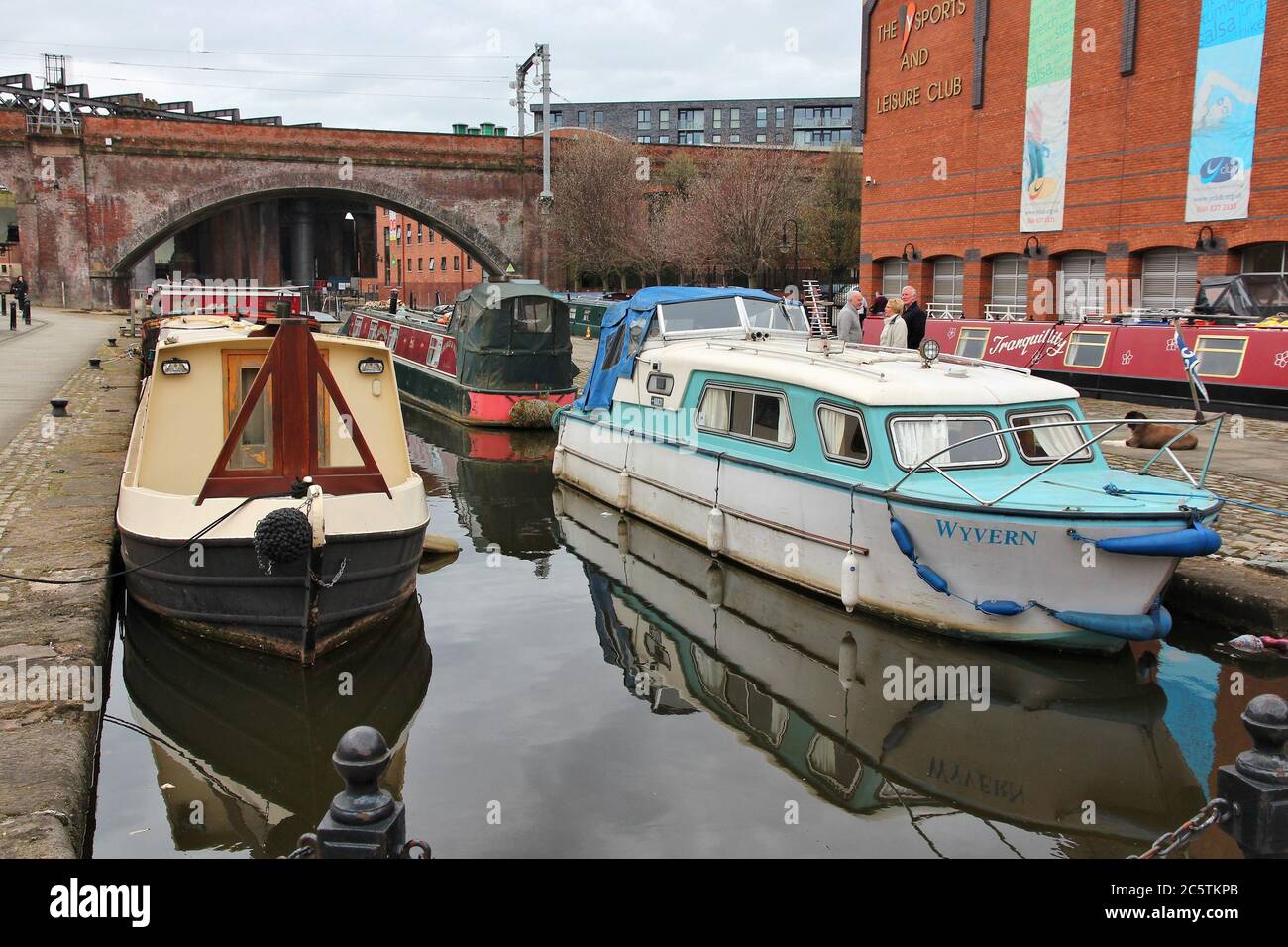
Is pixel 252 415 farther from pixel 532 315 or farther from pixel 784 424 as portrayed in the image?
pixel 532 315

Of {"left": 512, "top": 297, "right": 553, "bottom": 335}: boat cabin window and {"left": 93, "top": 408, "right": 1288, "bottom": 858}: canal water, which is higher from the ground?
{"left": 512, "top": 297, "right": 553, "bottom": 335}: boat cabin window

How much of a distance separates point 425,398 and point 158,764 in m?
17.2

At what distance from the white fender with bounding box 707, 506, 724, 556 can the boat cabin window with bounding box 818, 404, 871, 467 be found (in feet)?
5.56

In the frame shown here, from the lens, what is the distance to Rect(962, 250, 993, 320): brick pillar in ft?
107

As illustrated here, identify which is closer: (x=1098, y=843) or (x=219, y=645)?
(x=1098, y=843)

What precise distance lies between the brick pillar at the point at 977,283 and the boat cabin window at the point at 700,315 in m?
21.1

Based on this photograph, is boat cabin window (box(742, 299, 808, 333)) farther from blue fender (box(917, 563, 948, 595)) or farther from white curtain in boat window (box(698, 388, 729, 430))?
blue fender (box(917, 563, 948, 595))

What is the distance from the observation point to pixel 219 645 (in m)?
8.43

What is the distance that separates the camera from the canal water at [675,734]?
604cm

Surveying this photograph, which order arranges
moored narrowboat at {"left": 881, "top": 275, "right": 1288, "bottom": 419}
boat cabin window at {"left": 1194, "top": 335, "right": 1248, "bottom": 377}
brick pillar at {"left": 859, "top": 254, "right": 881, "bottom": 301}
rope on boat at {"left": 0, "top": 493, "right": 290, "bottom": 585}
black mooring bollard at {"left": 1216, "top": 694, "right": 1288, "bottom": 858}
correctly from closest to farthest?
1. black mooring bollard at {"left": 1216, "top": 694, "right": 1288, "bottom": 858}
2. rope on boat at {"left": 0, "top": 493, "right": 290, "bottom": 585}
3. moored narrowboat at {"left": 881, "top": 275, "right": 1288, "bottom": 419}
4. boat cabin window at {"left": 1194, "top": 335, "right": 1248, "bottom": 377}
5. brick pillar at {"left": 859, "top": 254, "right": 881, "bottom": 301}

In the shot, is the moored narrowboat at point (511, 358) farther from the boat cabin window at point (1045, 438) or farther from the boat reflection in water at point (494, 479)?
the boat cabin window at point (1045, 438)

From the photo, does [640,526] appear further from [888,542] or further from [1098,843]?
[1098,843]

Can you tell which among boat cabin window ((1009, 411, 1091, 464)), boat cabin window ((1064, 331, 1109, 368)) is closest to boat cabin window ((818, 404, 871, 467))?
boat cabin window ((1009, 411, 1091, 464))
